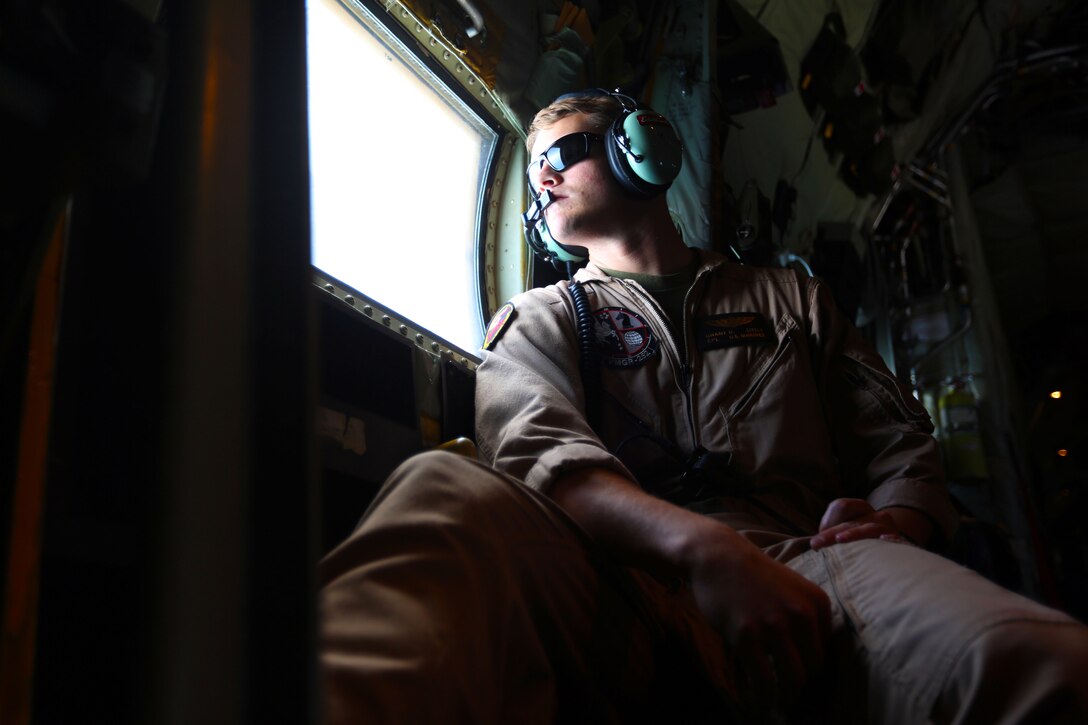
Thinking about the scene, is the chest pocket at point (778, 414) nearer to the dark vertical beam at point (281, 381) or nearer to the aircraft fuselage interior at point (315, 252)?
the aircraft fuselage interior at point (315, 252)

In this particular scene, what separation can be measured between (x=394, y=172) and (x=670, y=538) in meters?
1.31

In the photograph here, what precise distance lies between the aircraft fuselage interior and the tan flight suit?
0.66 feet

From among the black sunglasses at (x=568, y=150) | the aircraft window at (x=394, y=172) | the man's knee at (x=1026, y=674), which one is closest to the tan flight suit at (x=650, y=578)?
the man's knee at (x=1026, y=674)

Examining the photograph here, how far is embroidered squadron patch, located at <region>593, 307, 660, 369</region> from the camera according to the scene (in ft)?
5.01

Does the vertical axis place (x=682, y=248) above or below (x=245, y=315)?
above

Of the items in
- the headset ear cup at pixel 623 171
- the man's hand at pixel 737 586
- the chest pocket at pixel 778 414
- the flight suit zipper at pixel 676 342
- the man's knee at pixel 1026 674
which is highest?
the headset ear cup at pixel 623 171

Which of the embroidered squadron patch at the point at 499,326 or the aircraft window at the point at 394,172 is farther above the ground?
the aircraft window at the point at 394,172

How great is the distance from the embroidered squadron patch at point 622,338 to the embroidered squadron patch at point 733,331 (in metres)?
0.09

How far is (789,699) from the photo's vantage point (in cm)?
86

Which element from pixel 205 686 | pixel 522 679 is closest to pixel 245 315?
pixel 205 686

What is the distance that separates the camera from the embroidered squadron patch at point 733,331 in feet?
5.01

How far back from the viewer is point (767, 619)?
2.73 ft

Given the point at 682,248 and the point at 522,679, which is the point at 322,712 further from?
the point at 682,248

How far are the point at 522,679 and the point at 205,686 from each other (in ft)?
→ 1.68
